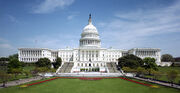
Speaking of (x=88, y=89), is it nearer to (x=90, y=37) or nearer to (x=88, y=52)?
(x=88, y=52)

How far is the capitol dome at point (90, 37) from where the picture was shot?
4058 inches

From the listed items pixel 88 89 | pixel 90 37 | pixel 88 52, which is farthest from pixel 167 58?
pixel 88 89

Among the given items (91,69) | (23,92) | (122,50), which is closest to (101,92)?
(23,92)

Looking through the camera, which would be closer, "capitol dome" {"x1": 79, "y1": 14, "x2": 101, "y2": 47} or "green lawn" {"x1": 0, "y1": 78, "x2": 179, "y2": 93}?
"green lawn" {"x1": 0, "y1": 78, "x2": 179, "y2": 93}

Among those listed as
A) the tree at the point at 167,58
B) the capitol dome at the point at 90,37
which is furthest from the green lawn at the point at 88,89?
the tree at the point at 167,58

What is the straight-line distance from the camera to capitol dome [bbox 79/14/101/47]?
10306cm

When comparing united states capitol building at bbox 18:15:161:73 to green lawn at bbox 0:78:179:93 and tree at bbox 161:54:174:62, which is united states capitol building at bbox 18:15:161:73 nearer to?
tree at bbox 161:54:174:62

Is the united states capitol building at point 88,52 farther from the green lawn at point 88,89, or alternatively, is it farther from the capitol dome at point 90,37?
the green lawn at point 88,89

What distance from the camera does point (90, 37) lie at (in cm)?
10406

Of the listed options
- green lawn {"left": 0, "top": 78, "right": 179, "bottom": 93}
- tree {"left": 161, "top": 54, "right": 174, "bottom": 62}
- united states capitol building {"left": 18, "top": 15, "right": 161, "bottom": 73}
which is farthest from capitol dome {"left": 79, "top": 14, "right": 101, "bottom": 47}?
green lawn {"left": 0, "top": 78, "right": 179, "bottom": 93}

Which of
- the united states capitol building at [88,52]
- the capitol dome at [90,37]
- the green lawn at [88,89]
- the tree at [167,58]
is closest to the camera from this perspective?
the green lawn at [88,89]

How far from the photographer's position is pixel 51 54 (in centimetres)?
11462

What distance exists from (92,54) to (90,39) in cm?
1451

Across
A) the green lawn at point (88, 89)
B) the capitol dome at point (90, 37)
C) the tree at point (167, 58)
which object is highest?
the capitol dome at point (90, 37)
